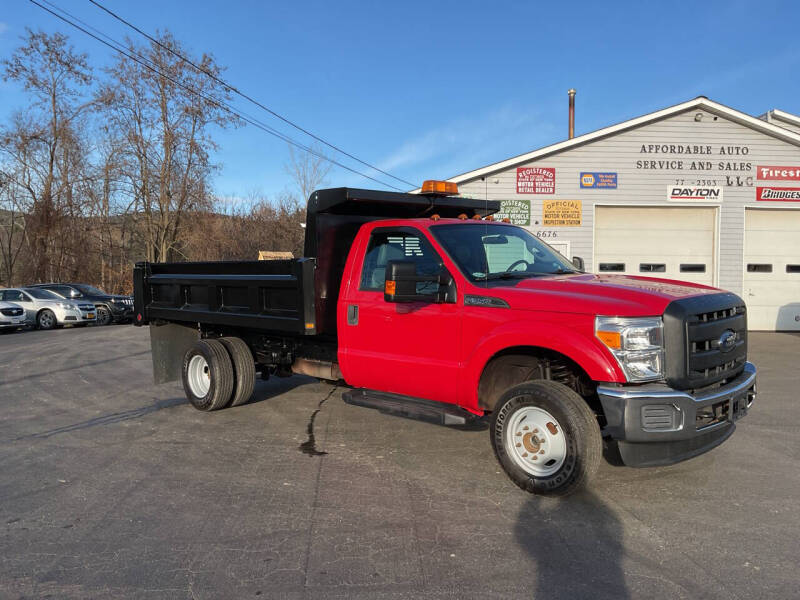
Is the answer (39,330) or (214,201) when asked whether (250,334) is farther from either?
(214,201)

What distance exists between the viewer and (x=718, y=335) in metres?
4.23

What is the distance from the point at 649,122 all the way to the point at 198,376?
12543 millimetres

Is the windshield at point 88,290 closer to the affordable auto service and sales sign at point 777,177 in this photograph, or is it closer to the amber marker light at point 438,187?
the amber marker light at point 438,187

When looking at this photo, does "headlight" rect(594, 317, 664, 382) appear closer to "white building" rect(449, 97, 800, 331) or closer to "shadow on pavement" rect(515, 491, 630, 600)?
"shadow on pavement" rect(515, 491, 630, 600)

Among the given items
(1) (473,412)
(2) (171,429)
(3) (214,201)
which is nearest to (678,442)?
(1) (473,412)

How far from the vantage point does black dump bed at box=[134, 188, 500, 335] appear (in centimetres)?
564

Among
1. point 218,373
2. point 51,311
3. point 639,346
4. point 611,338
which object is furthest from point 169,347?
point 51,311

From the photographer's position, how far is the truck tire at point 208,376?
22.0 feet

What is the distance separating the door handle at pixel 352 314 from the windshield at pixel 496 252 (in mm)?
1042

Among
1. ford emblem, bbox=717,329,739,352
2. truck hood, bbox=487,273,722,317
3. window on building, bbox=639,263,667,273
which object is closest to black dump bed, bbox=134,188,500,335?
truck hood, bbox=487,273,722,317

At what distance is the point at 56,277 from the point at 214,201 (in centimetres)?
868

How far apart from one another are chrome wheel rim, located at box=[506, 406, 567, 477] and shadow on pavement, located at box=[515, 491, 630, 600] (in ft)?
0.77

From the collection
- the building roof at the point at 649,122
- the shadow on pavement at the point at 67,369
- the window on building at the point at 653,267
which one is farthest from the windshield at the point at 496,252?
the window on building at the point at 653,267

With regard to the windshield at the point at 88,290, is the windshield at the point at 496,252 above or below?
above
